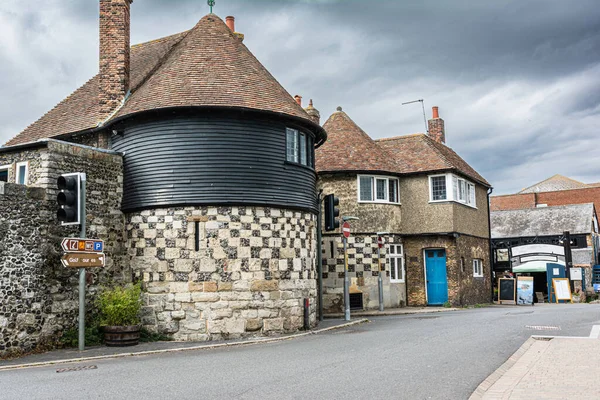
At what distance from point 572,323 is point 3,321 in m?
14.6

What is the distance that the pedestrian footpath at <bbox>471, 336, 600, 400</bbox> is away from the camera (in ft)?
26.1

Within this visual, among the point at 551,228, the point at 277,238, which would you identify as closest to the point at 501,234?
the point at 551,228

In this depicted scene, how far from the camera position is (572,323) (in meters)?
17.0

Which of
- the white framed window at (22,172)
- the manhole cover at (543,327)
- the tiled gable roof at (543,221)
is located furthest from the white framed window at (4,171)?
the tiled gable roof at (543,221)

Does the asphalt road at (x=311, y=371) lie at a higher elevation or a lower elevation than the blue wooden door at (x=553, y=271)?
lower

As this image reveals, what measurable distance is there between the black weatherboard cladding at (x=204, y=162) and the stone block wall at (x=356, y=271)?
8.70 meters

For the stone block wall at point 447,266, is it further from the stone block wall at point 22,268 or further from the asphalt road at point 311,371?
the stone block wall at point 22,268

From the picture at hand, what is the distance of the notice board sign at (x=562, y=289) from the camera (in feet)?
101

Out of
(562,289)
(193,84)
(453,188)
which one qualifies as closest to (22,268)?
(193,84)

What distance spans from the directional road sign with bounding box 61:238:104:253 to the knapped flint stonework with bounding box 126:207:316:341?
2.03 m

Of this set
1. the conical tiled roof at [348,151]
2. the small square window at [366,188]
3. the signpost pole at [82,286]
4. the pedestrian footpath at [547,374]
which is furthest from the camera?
the small square window at [366,188]

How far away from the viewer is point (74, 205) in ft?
44.0

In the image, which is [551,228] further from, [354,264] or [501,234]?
[354,264]

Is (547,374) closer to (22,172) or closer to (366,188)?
(22,172)
